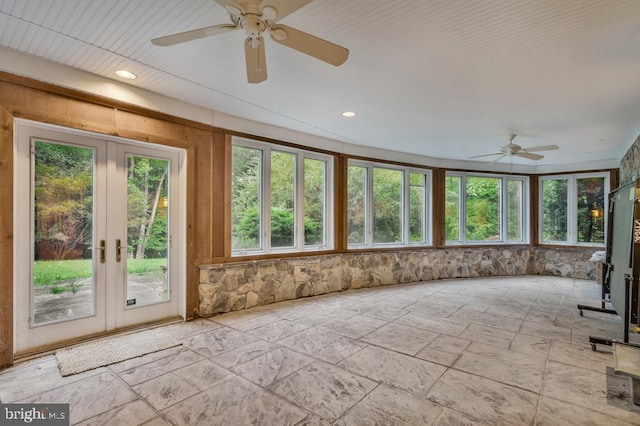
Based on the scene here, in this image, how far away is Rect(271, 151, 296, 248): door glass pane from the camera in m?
5.15

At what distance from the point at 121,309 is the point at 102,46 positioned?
2.72 meters

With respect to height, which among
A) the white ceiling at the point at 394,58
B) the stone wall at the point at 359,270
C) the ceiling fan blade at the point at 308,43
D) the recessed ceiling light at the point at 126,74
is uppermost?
the recessed ceiling light at the point at 126,74

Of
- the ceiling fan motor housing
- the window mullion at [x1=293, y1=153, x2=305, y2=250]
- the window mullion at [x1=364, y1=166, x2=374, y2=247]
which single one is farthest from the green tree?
the window mullion at [x1=364, y1=166, x2=374, y2=247]

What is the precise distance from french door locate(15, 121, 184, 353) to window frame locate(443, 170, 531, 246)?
6.23 meters

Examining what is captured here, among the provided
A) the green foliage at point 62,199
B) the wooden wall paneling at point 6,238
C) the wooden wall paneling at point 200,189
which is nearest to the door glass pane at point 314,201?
the wooden wall paneling at point 200,189

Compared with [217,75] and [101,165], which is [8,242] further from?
[217,75]

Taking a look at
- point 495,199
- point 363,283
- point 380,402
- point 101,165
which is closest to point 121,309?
point 101,165

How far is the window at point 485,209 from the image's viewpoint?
7.62 meters

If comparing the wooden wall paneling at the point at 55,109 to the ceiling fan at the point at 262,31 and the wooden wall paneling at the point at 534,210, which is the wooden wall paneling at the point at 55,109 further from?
the wooden wall paneling at the point at 534,210

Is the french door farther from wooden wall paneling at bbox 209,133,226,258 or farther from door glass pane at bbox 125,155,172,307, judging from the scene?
wooden wall paneling at bbox 209,133,226,258

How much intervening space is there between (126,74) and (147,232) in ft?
5.80

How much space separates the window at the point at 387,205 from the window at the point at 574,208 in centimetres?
324

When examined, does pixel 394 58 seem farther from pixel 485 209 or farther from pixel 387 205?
pixel 485 209

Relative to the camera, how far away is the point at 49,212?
316cm
